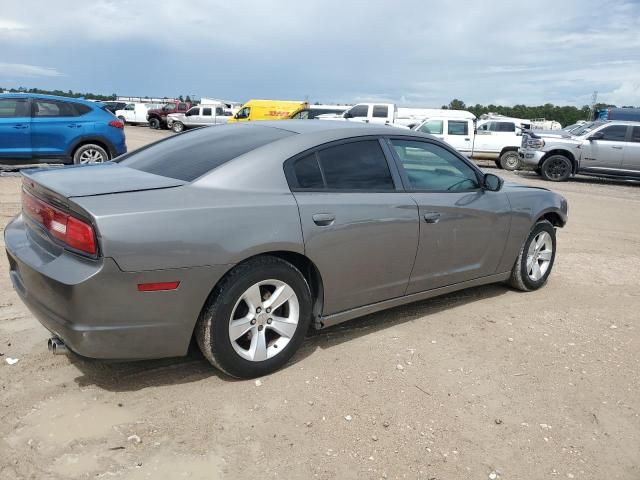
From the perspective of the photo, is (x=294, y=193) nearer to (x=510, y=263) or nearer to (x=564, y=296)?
(x=510, y=263)

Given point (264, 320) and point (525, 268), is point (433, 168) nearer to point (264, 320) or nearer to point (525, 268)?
point (525, 268)

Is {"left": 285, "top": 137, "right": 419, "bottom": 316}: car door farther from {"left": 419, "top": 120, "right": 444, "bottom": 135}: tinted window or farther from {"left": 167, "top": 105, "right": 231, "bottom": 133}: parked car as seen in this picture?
{"left": 167, "top": 105, "right": 231, "bottom": 133}: parked car

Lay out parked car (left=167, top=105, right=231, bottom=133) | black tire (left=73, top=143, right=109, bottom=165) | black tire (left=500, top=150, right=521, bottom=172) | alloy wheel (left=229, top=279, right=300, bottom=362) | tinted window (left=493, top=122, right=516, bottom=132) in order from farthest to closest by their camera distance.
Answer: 1. parked car (left=167, top=105, right=231, bottom=133)
2. tinted window (left=493, top=122, right=516, bottom=132)
3. black tire (left=500, top=150, right=521, bottom=172)
4. black tire (left=73, top=143, right=109, bottom=165)
5. alloy wheel (left=229, top=279, right=300, bottom=362)

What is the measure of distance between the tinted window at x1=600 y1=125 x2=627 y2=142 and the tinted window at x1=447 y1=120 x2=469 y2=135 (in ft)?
16.1

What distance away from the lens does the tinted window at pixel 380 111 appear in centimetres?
2331

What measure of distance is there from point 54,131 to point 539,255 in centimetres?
Result: 895

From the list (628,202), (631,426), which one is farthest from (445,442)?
(628,202)

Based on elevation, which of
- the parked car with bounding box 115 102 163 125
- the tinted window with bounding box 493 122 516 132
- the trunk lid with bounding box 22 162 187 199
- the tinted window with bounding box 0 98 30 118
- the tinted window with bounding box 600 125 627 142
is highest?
the parked car with bounding box 115 102 163 125

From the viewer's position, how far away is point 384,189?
3.76m

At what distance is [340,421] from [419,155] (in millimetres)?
2167

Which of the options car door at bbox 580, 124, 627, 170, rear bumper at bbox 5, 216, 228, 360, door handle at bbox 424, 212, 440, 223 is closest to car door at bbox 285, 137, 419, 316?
door handle at bbox 424, 212, 440, 223

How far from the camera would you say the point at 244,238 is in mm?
2961

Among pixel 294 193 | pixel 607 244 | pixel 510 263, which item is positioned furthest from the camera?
pixel 607 244

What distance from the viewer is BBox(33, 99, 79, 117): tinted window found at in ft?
33.7
